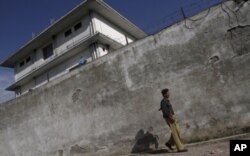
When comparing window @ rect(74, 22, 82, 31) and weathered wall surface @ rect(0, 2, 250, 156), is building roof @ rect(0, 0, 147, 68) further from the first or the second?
weathered wall surface @ rect(0, 2, 250, 156)

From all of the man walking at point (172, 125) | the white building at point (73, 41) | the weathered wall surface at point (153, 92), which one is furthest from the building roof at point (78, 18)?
the man walking at point (172, 125)

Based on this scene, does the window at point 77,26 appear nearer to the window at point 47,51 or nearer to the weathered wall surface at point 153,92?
the window at point 47,51

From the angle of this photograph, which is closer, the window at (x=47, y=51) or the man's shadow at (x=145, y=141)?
the man's shadow at (x=145, y=141)

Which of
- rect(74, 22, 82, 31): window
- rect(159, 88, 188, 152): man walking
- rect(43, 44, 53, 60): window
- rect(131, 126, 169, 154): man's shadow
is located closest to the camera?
rect(159, 88, 188, 152): man walking

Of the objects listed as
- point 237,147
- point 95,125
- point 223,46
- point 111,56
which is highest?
point 111,56

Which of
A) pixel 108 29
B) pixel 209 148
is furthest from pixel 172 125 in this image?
pixel 108 29

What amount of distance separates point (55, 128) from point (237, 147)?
7.68 metres

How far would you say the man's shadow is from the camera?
8.12 m

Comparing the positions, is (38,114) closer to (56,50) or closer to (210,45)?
(210,45)

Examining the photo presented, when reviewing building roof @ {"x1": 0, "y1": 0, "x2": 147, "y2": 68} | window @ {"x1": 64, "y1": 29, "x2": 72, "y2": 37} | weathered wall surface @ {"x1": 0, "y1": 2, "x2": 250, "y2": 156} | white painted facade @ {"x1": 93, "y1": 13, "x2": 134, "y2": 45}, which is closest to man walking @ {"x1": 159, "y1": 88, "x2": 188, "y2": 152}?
weathered wall surface @ {"x1": 0, "y1": 2, "x2": 250, "y2": 156}

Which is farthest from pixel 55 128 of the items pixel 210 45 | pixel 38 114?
pixel 210 45

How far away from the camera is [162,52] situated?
27.3 feet

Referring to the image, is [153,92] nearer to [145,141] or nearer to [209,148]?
[145,141]

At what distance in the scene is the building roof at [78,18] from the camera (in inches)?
733
